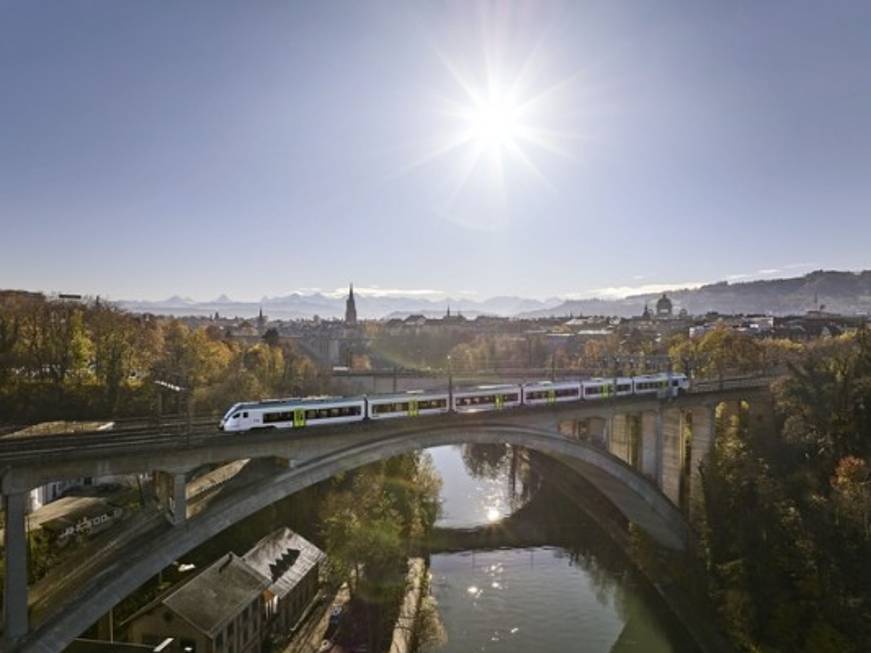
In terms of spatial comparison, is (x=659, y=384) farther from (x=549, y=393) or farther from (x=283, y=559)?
(x=283, y=559)

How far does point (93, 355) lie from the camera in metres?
43.7

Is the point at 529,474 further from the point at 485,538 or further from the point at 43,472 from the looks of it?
the point at 43,472

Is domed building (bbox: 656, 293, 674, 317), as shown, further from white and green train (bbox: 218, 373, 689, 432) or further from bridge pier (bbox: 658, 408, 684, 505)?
white and green train (bbox: 218, 373, 689, 432)

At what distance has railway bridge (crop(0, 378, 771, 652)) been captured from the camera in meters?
14.8

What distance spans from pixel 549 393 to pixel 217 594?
16298 mm

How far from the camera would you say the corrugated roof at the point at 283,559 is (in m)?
27.3

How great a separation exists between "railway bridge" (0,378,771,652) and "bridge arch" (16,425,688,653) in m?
0.03

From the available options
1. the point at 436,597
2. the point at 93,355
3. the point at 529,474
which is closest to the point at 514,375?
the point at 529,474

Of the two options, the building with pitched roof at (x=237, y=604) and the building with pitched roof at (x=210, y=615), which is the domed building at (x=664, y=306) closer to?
the building with pitched roof at (x=237, y=604)

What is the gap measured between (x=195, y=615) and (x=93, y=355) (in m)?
27.5

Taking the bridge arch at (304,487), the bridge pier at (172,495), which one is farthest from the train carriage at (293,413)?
the bridge pier at (172,495)

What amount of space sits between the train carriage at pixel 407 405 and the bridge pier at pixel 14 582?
473 inches

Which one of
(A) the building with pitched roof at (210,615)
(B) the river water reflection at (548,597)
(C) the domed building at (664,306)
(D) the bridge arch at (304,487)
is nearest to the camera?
(D) the bridge arch at (304,487)

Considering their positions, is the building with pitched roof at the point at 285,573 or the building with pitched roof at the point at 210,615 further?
the building with pitched roof at the point at 285,573
